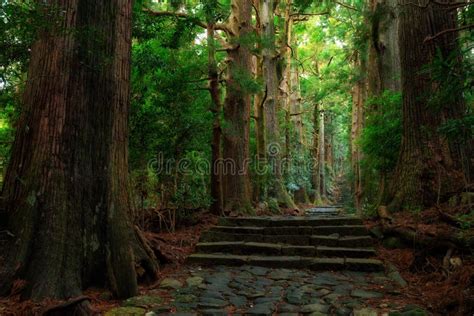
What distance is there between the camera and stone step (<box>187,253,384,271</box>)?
6.50 meters

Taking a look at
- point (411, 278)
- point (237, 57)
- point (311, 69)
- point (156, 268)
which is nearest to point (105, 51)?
point (156, 268)

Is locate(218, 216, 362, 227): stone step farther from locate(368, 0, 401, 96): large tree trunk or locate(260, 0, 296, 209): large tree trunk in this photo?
locate(260, 0, 296, 209): large tree trunk

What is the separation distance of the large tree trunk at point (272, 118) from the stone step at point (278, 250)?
7.77 m

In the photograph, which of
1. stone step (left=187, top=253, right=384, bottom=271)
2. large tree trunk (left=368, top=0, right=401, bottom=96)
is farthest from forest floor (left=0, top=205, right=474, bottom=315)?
large tree trunk (left=368, top=0, right=401, bottom=96)

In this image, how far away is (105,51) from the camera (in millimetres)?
5152

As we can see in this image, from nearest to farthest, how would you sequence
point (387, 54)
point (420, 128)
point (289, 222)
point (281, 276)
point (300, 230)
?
point (281, 276) → point (420, 128) → point (300, 230) → point (289, 222) → point (387, 54)

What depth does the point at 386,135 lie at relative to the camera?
8.82 m

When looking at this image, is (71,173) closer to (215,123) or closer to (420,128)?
(215,123)

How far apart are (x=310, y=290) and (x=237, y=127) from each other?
21.1 ft

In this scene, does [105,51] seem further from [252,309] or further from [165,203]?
[165,203]

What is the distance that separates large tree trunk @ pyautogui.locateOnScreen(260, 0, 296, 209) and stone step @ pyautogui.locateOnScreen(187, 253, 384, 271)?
27.3 feet

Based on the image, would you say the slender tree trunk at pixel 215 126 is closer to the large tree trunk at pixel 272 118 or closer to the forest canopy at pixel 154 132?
the forest canopy at pixel 154 132

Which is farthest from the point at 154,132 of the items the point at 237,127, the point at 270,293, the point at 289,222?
the point at 270,293

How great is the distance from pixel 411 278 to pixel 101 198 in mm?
4463
